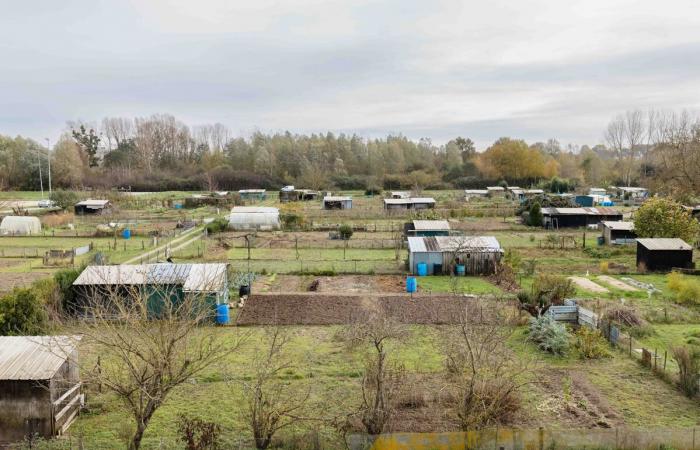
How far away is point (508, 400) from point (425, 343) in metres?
5.52

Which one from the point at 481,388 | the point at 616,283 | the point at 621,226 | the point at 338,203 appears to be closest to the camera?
the point at 481,388

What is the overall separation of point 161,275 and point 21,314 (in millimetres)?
5301

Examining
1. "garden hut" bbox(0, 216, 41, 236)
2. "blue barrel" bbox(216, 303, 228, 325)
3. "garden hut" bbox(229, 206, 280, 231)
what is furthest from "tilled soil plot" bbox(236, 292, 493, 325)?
"garden hut" bbox(0, 216, 41, 236)

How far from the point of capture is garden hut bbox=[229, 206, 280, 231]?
46719mm

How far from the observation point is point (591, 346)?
1747 cm

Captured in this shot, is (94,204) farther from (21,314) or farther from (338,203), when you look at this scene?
(21,314)

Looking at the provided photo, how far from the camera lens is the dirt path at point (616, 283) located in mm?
26375

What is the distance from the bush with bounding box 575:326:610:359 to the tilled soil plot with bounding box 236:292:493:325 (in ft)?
11.7

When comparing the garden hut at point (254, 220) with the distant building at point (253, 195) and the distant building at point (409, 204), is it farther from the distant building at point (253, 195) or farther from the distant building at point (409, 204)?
the distant building at point (253, 195)

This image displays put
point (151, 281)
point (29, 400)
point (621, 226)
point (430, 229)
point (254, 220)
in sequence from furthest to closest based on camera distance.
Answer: point (254, 220) → point (621, 226) → point (430, 229) → point (151, 281) → point (29, 400)

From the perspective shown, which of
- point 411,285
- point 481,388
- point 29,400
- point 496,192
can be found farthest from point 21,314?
point 496,192

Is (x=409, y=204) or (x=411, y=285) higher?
(x=409, y=204)

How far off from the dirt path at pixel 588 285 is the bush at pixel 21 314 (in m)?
21.7

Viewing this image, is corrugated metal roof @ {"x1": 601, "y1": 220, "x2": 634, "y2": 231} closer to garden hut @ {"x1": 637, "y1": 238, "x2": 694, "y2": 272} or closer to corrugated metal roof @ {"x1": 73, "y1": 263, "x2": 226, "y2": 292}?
garden hut @ {"x1": 637, "y1": 238, "x2": 694, "y2": 272}
